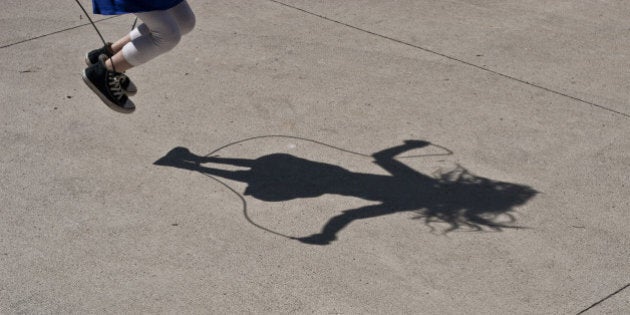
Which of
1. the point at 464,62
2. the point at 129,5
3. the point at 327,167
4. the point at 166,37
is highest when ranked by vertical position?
the point at 129,5

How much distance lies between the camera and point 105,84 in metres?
5.54

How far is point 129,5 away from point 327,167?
143cm

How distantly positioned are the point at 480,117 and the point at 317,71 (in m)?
1.27

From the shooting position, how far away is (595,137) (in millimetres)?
5824

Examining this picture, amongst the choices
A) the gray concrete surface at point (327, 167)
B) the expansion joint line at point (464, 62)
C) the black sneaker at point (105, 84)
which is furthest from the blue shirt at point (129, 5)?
the expansion joint line at point (464, 62)

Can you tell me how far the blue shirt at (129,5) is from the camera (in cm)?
526

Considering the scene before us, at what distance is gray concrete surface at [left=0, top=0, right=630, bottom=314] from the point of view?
451 cm

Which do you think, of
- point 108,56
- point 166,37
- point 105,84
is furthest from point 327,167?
point 108,56

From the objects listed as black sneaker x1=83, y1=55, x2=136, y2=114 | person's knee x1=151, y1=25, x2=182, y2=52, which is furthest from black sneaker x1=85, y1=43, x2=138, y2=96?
person's knee x1=151, y1=25, x2=182, y2=52

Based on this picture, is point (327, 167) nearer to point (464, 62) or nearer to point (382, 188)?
point (382, 188)

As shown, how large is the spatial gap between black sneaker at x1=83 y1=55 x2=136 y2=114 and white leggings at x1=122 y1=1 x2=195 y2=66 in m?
0.14

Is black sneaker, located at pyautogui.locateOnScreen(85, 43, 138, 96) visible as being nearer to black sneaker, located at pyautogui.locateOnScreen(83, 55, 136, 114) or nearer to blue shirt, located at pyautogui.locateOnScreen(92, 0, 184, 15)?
black sneaker, located at pyautogui.locateOnScreen(83, 55, 136, 114)

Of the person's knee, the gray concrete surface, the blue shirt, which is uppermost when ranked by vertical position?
the blue shirt

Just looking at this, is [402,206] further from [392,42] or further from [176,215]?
[392,42]
